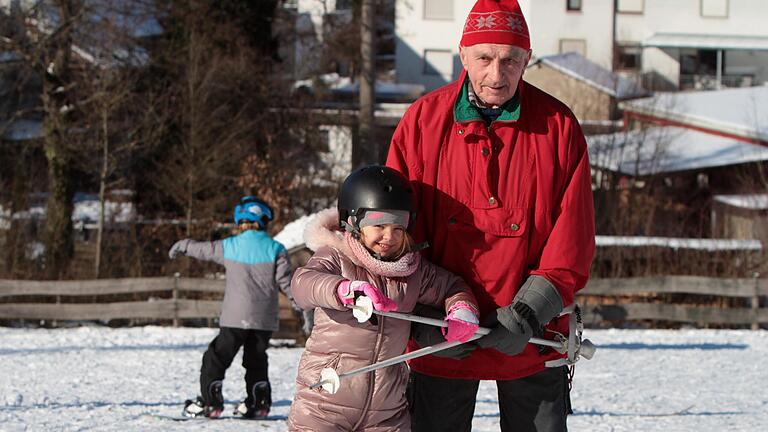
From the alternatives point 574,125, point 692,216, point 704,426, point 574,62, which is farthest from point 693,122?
point 574,125

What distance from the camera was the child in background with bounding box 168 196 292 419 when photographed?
308 inches

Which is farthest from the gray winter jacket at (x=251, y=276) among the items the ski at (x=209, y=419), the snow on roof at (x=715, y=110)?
the snow on roof at (x=715, y=110)

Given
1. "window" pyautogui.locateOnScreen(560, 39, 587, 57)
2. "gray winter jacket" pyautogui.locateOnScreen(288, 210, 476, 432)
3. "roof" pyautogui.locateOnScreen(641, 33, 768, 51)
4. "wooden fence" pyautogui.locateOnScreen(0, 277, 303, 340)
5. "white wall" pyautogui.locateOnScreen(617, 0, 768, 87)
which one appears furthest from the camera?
"white wall" pyautogui.locateOnScreen(617, 0, 768, 87)

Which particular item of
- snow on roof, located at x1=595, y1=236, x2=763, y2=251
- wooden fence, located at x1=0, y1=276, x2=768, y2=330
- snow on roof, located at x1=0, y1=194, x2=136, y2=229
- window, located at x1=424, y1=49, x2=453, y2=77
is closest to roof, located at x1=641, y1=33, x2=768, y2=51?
window, located at x1=424, y1=49, x2=453, y2=77

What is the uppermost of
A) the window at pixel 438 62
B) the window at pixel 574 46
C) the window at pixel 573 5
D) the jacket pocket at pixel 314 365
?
the window at pixel 573 5

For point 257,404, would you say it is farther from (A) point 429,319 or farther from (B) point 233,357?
(A) point 429,319

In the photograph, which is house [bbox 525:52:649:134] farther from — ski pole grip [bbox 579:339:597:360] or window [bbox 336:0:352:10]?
ski pole grip [bbox 579:339:597:360]

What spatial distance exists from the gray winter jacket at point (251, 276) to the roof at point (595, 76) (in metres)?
22.0

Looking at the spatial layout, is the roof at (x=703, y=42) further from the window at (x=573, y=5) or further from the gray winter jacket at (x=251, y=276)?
the gray winter jacket at (x=251, y=276)

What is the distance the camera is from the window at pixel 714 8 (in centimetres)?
4409

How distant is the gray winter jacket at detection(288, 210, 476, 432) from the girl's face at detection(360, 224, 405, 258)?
65mm

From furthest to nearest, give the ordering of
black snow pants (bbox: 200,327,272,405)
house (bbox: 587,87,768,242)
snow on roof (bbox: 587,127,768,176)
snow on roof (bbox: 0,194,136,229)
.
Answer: snow on roof (bbox: 587,127,768,176)
house (bbox: 587,87,768,242)
snow on roof (bbox: 0,194,136,229)
black snow pants (bbox: 200,327,272,405)

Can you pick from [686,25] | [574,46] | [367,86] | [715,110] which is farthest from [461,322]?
[686,25]

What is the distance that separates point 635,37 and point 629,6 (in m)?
1.19
